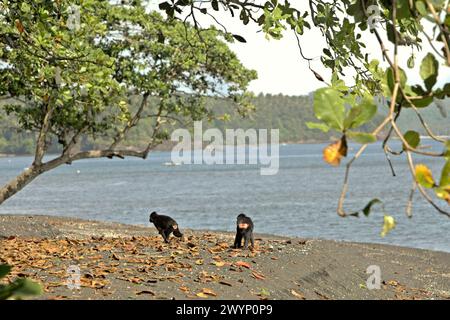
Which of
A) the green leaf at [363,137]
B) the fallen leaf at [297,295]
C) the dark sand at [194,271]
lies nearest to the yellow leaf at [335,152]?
the green leaf at [363,137]

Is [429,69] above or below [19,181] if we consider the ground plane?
above

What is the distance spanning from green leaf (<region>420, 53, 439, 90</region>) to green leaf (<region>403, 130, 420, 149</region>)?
143mm

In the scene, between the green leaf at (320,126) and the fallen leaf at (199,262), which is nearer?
the green leaf at (320,126)

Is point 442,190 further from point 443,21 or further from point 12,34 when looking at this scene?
point 12,34

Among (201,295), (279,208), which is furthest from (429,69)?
(279,208)

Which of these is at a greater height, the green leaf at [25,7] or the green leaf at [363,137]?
the green leaf at [25,7]

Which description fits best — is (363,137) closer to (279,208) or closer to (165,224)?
(165,224)

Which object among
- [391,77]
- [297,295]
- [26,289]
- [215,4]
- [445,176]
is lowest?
[297,295]

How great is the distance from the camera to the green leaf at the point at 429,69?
62.4 inches

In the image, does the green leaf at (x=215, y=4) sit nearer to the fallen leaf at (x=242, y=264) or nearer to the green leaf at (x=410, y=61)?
the green leaf at (x=410, y=61)

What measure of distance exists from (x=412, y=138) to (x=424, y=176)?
6.0 inches

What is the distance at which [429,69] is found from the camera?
1.60 meters

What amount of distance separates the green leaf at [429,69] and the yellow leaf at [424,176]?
0.89 feet
